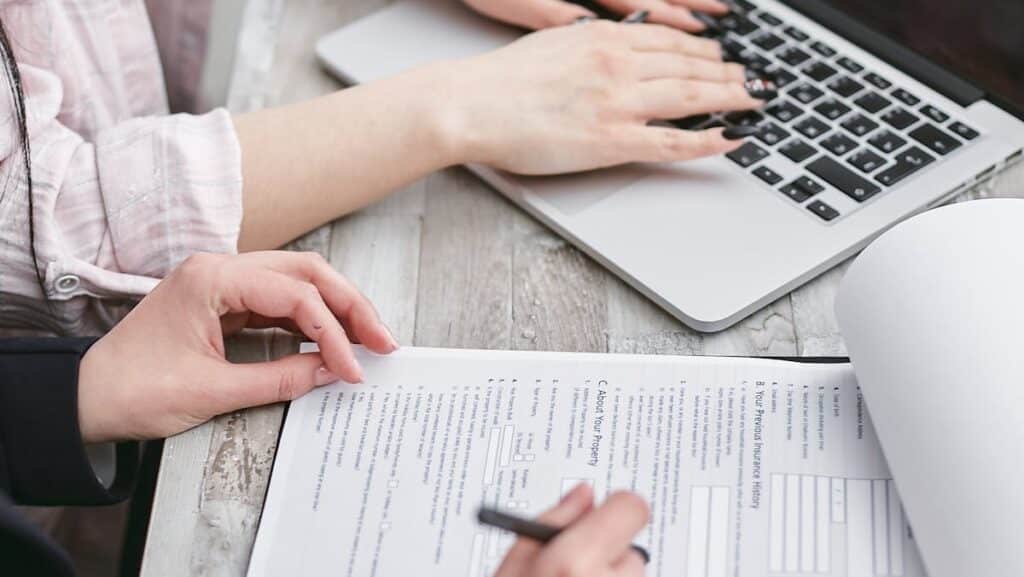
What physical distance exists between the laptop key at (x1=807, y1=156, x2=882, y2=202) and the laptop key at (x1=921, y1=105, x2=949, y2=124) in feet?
0.27

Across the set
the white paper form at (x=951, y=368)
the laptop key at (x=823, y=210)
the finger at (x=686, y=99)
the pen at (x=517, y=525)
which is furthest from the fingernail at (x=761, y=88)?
the pen at (x=517, y=525)

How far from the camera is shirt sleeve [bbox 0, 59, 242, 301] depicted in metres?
0.70

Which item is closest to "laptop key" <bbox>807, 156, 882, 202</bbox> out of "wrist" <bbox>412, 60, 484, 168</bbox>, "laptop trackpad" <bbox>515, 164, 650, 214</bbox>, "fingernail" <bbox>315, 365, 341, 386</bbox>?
"laptop trackpad" <bbox>515, 164, 650, 214</bbox>

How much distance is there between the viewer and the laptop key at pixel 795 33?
2.75ft

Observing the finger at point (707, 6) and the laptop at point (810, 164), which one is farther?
the finger at point (707, 6)

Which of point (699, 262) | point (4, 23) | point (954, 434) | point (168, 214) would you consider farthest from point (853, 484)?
point (4, 23)

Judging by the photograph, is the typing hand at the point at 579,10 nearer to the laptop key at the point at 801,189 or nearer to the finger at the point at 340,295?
the laptop key at the point at 801,189

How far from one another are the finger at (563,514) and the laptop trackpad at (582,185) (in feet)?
1.02

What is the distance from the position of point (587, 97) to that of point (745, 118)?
10 cm

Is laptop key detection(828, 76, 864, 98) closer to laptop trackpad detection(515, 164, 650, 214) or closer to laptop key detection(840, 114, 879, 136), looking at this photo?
laptop key detection(840, 114, 879, 136)

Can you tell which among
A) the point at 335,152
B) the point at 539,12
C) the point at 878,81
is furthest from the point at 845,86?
the point at 335,152

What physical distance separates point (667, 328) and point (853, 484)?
15 cm

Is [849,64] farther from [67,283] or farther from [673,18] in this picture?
[67,283]

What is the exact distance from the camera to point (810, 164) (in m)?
0.74
